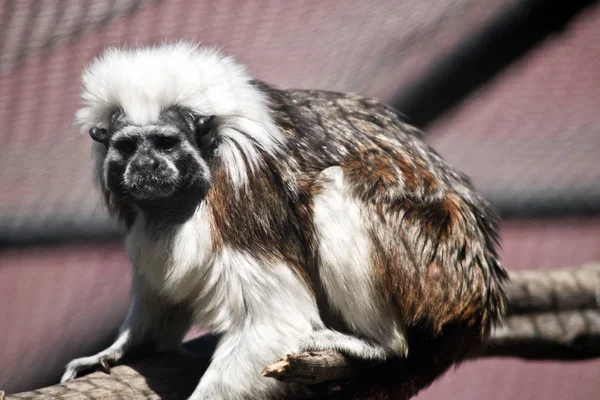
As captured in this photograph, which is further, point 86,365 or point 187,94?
point 86,365

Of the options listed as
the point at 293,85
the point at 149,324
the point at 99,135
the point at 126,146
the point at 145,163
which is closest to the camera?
the point at 145,163

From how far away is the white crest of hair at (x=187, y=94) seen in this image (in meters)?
2.84

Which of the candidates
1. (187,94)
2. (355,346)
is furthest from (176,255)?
(355,346)

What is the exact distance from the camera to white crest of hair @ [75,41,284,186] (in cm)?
284

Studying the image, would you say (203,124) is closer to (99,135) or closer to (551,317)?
(99,135)

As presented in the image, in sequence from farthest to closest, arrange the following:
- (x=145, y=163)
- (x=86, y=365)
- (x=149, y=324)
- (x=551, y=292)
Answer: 1. (x=551, y=292)
2. (x=149, y=324)
3. (x=86, y=365)
4. (x=145, y=163)

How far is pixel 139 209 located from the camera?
302 cm

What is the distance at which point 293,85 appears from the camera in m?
4.34

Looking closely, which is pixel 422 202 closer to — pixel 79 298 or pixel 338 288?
pixel 338 288

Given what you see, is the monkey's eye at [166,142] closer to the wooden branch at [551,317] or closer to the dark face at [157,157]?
the dark face at [157,157]

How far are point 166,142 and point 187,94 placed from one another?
212 mm

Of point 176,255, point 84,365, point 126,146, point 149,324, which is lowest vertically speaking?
point 84,365

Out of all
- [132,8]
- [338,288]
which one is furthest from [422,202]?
[132,8]

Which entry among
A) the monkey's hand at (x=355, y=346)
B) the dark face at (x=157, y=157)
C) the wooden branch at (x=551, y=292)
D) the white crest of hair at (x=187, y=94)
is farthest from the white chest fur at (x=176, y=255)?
the wooden branch at (x=551, y=292)
